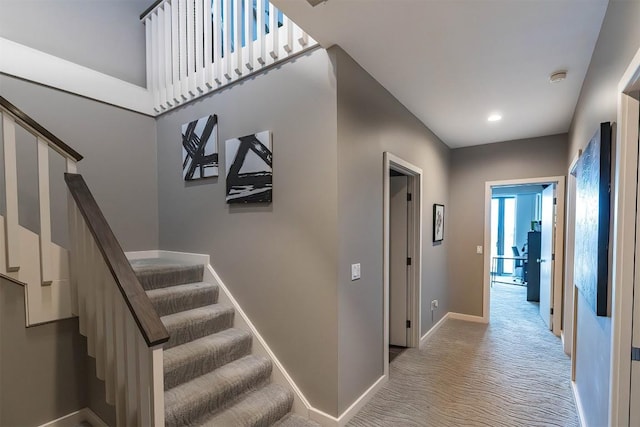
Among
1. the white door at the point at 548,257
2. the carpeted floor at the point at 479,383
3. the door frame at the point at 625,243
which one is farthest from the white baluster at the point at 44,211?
the white door at the point at 548,257

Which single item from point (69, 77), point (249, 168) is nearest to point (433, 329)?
point (249, 168)

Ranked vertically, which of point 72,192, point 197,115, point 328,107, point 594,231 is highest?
point 197,115

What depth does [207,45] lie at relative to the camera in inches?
112

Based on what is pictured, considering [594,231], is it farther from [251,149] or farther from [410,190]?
[251,149]

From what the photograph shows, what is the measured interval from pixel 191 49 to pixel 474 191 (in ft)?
13.6

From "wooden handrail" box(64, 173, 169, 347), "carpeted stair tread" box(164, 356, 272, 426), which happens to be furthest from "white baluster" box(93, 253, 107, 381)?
"carpeted stair tread" box(164, 356, 272, 426)

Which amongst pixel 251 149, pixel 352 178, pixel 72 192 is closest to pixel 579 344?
pixel 352 178

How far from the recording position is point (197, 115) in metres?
2.96

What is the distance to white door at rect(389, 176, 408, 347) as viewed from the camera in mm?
3414

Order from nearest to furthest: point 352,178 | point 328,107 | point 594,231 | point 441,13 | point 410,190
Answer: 1. point 594,231
2. point 441,13
3. point 328,107
4. point 352,178
5. point 410,190

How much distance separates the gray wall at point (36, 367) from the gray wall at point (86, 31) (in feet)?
8.16

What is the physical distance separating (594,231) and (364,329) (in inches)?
62.9

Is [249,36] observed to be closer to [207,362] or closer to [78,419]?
[207,362]

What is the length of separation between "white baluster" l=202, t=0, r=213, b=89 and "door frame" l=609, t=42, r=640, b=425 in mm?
2914
